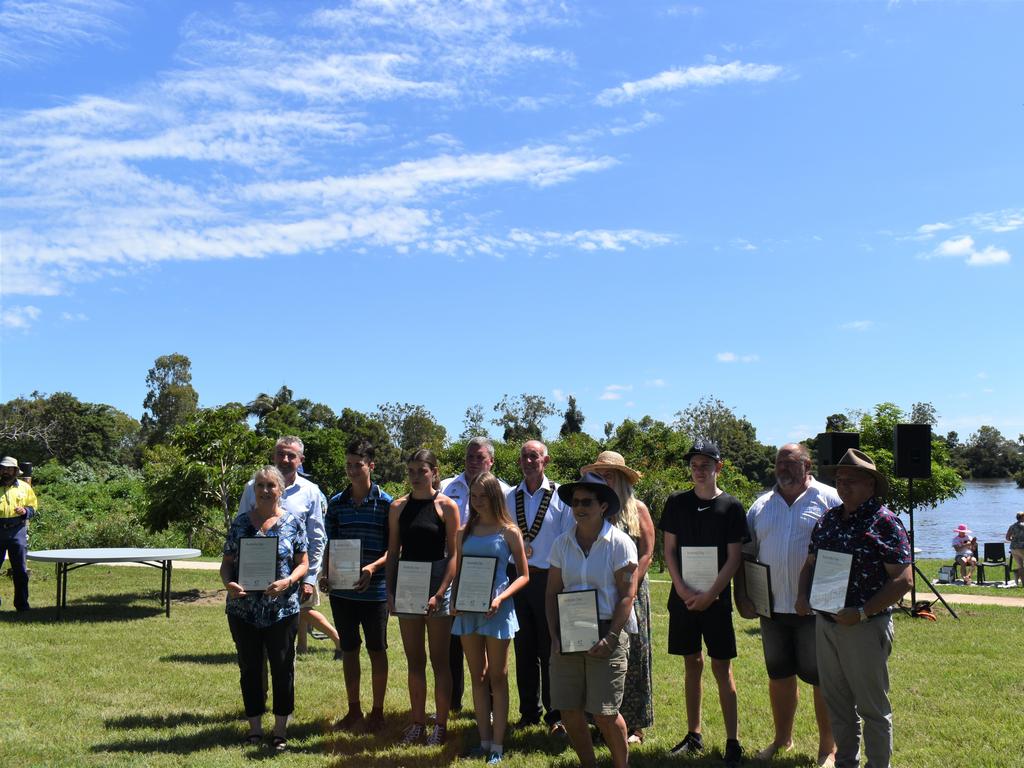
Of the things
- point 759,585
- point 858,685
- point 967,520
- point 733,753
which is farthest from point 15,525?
point 967,520

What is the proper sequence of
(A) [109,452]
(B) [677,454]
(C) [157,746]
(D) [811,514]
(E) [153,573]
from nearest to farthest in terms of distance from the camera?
(D) [811,514] → (C) [157,746] → (E) [153,573] → (B) [677,454] → (A) [109,452]

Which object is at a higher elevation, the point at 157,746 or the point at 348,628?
the point at 348,628

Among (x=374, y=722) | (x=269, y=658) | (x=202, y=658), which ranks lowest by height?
(x=202, y=658)

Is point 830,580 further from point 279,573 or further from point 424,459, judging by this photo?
point 279,573

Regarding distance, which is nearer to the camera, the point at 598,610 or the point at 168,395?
the point at 598,610

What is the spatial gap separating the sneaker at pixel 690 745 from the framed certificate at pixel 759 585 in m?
0.98

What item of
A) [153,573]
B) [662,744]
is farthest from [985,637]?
[153,573]

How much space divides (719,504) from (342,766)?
9.43 feet

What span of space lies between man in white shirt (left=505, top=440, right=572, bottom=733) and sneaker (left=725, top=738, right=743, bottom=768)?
47.0 inches

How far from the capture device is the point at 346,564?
602 cm

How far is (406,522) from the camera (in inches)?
231

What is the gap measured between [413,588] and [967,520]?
5833 centimetres

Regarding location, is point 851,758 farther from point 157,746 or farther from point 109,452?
point 109,452

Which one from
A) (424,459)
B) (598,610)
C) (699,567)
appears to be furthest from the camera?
(424,459)
